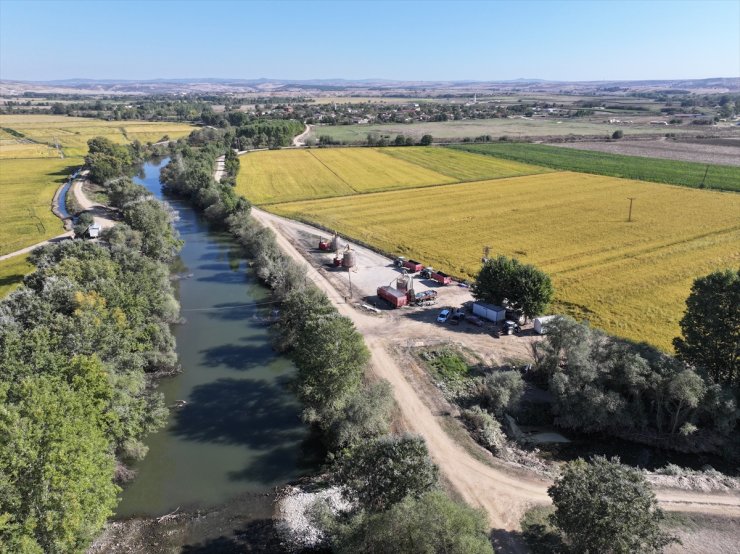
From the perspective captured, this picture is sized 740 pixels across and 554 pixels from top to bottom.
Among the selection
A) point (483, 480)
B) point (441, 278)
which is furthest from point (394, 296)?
point (483, 480)

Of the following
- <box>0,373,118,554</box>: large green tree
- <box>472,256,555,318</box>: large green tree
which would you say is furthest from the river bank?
<box>472,256,555,318</box>: large green tree

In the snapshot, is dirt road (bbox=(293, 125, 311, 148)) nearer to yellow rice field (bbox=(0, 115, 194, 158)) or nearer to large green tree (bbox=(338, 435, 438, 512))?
yellow rice field (bbox=(0, 115, 194, 158))

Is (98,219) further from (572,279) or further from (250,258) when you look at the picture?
(572,279)

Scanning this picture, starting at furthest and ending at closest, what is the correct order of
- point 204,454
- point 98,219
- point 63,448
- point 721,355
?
point 98,219 < point 721,355 < point 204,454 < point 63,448

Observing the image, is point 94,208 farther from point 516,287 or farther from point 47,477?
point 47,477

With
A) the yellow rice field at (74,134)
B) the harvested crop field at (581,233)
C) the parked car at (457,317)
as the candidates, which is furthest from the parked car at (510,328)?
the yellow rice field at (74,134)

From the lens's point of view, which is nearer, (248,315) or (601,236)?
(248,315)

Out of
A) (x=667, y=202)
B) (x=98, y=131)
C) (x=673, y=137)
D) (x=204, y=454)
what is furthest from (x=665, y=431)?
(x=98, y=131)
